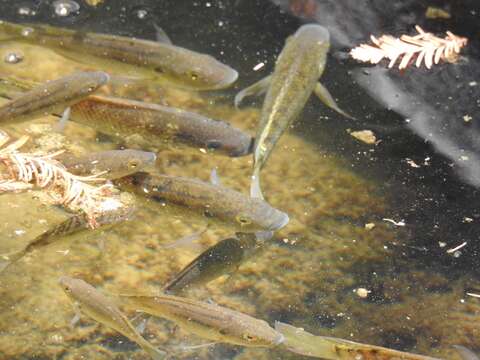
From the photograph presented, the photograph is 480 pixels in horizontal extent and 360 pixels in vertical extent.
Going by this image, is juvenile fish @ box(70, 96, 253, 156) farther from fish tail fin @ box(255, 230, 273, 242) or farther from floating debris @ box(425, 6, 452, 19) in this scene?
floating debris @ box(425, 6, 452, 19)

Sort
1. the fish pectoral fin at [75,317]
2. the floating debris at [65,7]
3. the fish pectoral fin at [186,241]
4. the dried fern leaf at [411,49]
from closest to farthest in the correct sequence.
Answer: the fish pectoral fin at [75,317], the fish pectoral fin at [186,241], the dried fern leaf at [411,49], the floating debris at [65,7]

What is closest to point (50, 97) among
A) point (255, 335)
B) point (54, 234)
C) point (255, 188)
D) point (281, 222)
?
point (54, 234)

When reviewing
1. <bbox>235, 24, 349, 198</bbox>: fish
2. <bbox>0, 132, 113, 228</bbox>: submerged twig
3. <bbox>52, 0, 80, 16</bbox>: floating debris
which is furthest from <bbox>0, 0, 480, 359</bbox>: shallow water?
<bbox>0, 132, 113, 228</bbox>: submerged twig

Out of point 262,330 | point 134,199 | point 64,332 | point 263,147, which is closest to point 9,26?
point 134,199

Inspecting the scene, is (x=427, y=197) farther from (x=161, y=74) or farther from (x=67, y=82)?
(x=67, y=82)

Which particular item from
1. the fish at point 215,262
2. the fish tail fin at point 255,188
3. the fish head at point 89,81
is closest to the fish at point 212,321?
the fish at point 215,262

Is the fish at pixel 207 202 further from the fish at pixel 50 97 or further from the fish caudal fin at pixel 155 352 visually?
the fish caudal fin at pixel 155 352
